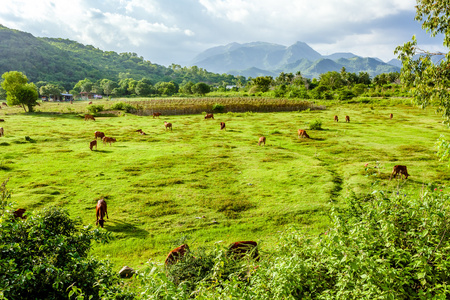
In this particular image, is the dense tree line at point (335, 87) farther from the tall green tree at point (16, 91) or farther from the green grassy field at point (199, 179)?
the tall green tree at point (16, 91)

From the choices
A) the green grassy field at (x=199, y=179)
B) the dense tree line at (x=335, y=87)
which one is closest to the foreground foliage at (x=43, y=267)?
the green grassy field at (x=199, y=179)

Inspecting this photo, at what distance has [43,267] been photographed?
416 cm

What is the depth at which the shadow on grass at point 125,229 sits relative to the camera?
10.4 m

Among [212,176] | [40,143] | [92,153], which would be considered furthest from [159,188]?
[40,143]

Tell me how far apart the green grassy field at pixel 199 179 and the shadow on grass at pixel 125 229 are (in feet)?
0.13

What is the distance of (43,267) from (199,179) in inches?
470

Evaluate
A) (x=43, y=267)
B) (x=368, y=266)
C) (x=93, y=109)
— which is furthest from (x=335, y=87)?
(x=43, y=267)

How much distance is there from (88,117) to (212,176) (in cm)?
3309

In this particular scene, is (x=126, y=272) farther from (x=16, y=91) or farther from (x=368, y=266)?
(x=16, y=91)

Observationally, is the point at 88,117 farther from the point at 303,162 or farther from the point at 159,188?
the point at 303,162

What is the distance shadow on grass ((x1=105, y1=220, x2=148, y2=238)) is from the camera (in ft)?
34.2

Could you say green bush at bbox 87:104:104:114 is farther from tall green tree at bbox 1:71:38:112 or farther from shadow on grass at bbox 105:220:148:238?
shadow on grass at bbox 105:220:148:238

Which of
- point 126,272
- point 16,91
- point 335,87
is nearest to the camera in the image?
point 126,272

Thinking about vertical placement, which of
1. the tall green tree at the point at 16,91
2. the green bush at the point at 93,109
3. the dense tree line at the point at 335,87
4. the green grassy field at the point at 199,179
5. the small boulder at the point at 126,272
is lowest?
the small boulder at the point at 126,272
